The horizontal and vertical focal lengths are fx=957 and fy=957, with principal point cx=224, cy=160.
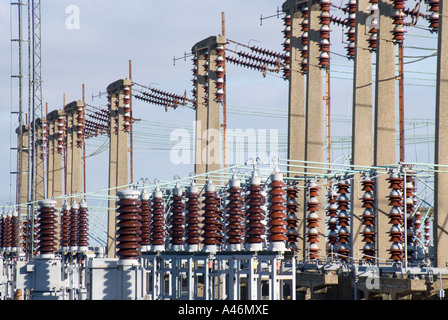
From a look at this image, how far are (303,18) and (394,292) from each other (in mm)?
19090

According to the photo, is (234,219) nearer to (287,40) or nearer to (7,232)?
(287,40)

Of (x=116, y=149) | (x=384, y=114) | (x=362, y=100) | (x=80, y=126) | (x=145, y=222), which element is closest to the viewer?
(x=384, y=114)

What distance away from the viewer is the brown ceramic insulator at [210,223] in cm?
2848

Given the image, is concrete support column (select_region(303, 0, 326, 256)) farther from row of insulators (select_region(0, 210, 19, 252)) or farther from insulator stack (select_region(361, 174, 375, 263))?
row of insulators (select_region(0, 210, 19, 252))

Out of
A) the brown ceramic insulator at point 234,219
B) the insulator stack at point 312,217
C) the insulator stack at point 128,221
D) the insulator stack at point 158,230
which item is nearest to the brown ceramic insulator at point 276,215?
the brown ceramic insulator at point 234,219

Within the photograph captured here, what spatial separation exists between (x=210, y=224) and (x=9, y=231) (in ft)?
101

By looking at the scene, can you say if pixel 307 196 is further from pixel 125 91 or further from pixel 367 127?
pixel 125 91

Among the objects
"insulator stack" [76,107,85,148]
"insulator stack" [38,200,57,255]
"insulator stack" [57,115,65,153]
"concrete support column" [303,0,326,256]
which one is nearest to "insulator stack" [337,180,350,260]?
"concrete support column" [303,0,326,256]

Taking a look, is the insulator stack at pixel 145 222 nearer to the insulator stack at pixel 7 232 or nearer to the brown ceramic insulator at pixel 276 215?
the brown ceramic insulator at pixel 276 215

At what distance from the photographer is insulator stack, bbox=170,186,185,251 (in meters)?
31.0

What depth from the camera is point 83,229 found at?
40156 millimetres

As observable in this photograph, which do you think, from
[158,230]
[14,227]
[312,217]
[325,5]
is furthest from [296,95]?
[14,227]

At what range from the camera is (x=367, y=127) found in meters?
34.7

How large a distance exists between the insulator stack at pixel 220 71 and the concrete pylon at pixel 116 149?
33.0 ft
